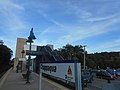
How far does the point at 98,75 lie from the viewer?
147ft

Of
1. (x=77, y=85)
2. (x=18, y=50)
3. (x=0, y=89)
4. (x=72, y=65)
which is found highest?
(x=18, y=50)

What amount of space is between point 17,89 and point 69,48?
78.2 m

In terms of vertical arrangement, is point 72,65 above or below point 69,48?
below

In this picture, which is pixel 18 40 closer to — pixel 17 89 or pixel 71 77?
pixel 17 89

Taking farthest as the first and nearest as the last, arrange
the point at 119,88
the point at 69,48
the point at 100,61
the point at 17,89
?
→ the point at 100,61
the point at 69,48
the point at 17,89
the point at 119,88

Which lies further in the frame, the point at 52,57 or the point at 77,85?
the point at 52,57

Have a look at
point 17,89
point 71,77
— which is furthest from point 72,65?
point 17,89

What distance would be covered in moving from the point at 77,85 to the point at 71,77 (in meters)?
1.24

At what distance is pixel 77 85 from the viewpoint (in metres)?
8.09

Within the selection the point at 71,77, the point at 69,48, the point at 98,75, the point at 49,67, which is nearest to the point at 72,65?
the point at 71,77

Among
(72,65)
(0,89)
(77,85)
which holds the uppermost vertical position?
(72,65)

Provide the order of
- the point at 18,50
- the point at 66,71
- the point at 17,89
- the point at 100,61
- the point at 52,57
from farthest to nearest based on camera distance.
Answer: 1. the point at 100,61
2. the point at 18,50
3. the point at 52,57
4. the point at 17,89
5. the point at 66,71

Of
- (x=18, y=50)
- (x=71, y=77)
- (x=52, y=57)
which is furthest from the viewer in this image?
(x=18, y=50)

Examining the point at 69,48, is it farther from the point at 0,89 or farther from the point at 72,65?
A: the point at 72,65
